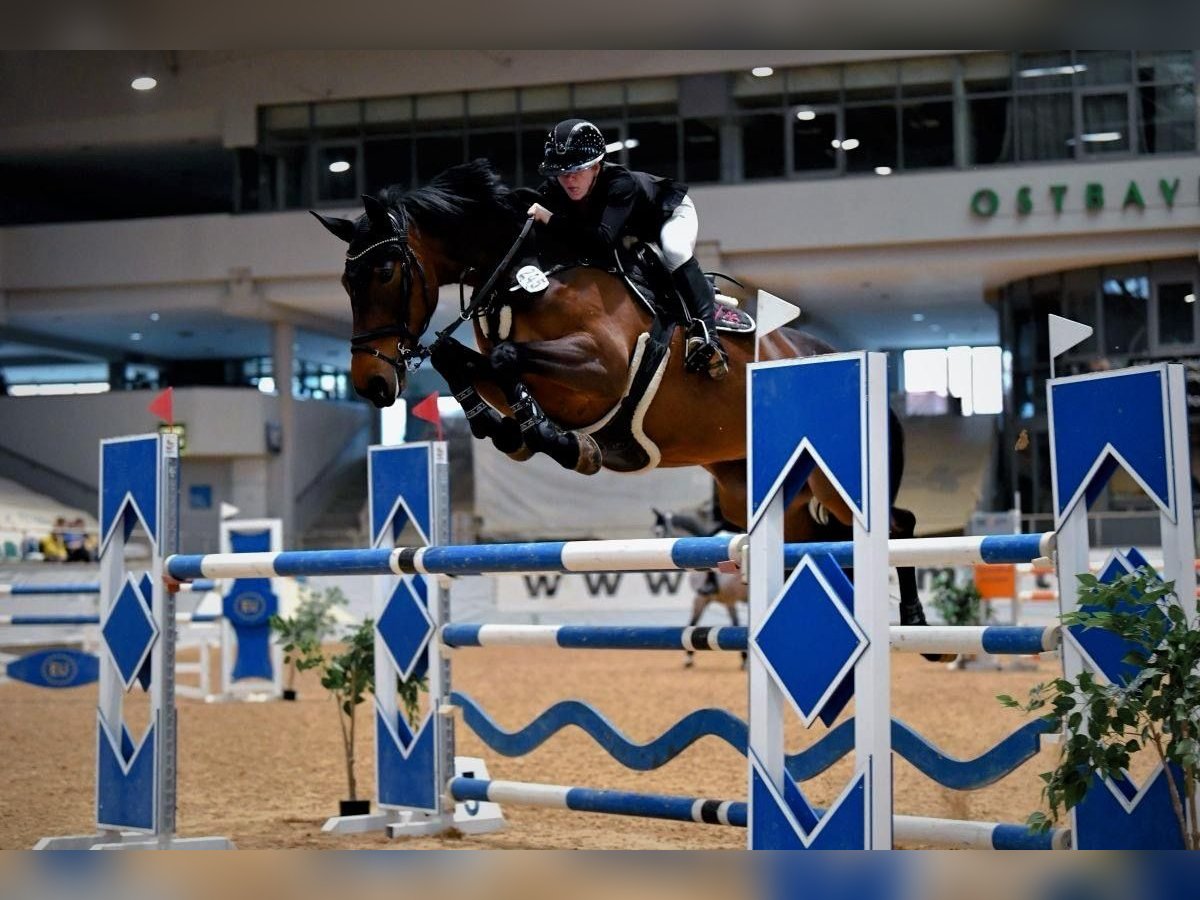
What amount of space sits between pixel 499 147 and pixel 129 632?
13.8 meters

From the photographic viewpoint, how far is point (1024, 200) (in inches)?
584

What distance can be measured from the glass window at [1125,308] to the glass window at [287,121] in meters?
9.79

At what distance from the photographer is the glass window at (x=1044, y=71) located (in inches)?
607

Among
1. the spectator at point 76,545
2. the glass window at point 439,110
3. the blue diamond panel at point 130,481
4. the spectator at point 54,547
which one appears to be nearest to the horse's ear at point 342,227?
the blue diamond panel at point 130,481

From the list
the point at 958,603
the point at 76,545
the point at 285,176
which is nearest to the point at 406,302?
the point at 958,603

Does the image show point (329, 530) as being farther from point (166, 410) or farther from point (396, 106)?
point (166, 410)

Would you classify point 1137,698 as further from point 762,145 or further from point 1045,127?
point 762,145

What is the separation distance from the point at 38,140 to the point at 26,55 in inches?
40.9

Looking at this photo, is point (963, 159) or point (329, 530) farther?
point (329, 530)

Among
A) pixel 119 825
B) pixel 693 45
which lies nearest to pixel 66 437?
pixel 693 45

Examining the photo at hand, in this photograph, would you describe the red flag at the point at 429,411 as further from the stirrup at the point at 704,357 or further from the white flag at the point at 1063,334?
the white flag at the point at 1063,334

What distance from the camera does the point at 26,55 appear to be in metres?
16.8

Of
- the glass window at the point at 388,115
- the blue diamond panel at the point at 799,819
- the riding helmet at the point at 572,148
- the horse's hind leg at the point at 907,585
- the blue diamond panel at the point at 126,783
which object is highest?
the glass window at the point at 388,115

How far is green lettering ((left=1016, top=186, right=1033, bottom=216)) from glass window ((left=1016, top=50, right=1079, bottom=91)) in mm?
1468
